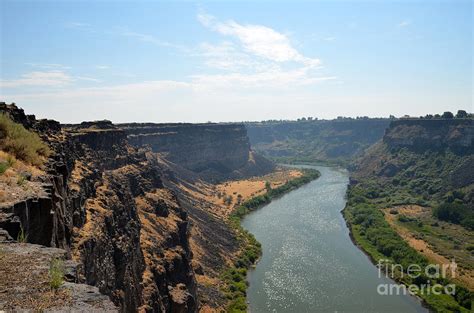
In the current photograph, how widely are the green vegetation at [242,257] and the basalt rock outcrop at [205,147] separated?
81.7 ft

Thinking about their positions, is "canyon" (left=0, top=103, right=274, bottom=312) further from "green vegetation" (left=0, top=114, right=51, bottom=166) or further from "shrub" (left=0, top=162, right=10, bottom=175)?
"shrub" (left=0, top=162, right=10, bottom=175)

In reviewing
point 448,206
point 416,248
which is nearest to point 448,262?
point 416,248

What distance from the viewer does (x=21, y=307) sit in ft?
22.0

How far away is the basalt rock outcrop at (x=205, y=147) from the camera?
98988 millimetres

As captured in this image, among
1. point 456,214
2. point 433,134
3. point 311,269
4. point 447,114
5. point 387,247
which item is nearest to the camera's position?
point 311,269

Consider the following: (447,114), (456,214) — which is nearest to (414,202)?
(456,214)

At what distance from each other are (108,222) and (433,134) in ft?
379

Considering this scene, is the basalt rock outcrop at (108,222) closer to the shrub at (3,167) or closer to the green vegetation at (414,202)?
the shrub at (3,167)

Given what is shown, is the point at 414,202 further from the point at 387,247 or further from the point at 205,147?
the point at 205,147

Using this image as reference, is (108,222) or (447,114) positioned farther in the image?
(447,114)

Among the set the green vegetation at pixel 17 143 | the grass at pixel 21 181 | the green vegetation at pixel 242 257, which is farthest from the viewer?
the green vegetation at pixel 242 257

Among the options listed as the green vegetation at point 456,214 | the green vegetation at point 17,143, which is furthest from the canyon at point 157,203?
the green vegetation at point 456,214

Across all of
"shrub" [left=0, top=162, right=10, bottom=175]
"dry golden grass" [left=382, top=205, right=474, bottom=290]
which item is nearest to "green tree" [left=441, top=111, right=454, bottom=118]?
"dry golden grass" [left=382, top=205, right=474, bottom=290]

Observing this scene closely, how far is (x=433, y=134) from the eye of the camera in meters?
119
